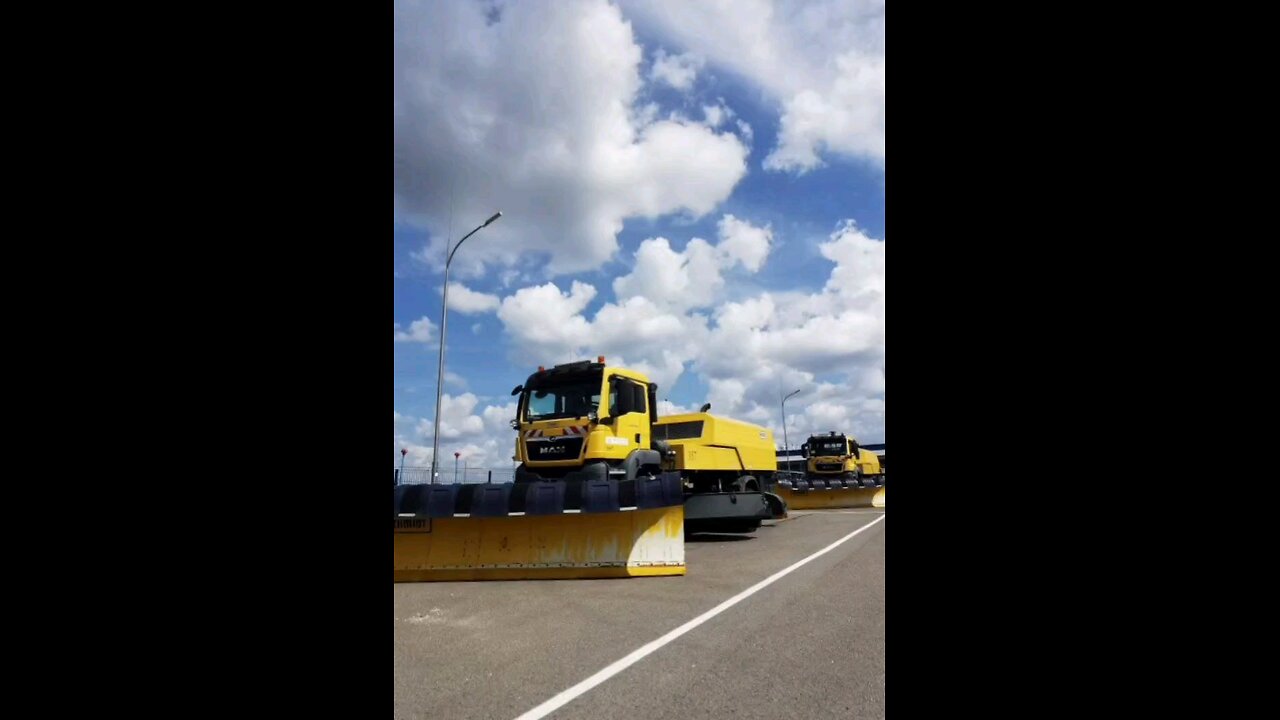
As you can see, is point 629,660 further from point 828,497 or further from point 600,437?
point 828,497

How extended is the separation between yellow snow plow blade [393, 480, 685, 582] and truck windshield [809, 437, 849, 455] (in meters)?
21.7

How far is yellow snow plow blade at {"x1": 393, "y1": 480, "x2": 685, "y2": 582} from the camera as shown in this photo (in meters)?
8.82

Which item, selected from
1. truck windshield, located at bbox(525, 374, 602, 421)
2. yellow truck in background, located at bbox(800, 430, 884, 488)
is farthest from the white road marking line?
yellow truck in background, located at bbox(800, 430, 884, 488)

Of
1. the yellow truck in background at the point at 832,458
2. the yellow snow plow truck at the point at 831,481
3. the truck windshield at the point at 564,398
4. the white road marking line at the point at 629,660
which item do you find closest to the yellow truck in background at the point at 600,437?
the truck windshield at the point at 564,398

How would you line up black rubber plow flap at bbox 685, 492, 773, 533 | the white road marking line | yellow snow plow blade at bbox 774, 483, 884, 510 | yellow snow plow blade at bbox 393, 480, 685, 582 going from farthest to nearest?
yellow snow plow blade at bbox 774, 483, 884, 510 → black rubber plow flap at bbox 685, 492, 773, 533 → yellow snow plow blade at bbox 393, 480, 685, 582 → the white road marking line

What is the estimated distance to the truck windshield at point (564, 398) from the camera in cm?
1108

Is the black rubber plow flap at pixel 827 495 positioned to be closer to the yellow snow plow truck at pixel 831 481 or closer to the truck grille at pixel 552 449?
the yellow snow plow truck at pixel 831 481

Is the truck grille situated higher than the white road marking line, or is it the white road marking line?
the truck grille

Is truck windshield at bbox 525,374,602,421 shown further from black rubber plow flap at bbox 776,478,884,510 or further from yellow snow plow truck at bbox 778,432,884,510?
black rubber plow flap at bbox 776,478,884,510

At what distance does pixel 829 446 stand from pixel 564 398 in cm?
2065
